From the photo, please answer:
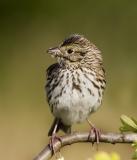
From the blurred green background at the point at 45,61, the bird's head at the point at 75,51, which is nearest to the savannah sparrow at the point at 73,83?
the bird's head at the point at 75,51

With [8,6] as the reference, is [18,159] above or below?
below

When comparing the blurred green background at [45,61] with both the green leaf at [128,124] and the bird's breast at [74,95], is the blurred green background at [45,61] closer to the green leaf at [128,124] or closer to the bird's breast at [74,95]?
the bird's breast at [74,95]

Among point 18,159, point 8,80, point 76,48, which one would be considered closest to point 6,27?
point 8,80

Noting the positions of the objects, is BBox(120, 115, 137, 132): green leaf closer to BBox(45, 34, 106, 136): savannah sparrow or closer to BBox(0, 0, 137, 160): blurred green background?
BBox(45, 34, 106, 136): savannah sparrow

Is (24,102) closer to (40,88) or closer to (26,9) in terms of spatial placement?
(40,88)

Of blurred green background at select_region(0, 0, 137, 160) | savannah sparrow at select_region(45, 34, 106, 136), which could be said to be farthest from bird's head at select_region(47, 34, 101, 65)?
blurred green background at select_region(0, 0, 137, 160)

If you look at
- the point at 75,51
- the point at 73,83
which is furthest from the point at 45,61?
the point at 73,83
